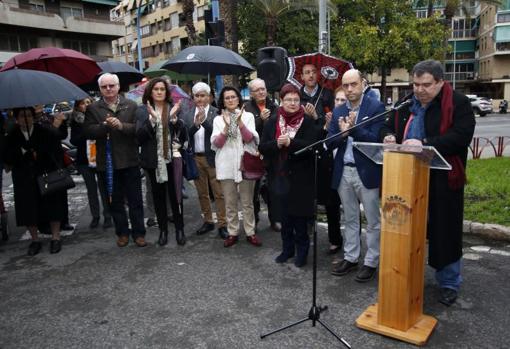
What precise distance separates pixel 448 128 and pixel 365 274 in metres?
1.57

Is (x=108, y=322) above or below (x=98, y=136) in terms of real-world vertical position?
below

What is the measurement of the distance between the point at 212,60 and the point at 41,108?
251 cm

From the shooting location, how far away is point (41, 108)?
205 inches

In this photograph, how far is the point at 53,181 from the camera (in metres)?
5.18

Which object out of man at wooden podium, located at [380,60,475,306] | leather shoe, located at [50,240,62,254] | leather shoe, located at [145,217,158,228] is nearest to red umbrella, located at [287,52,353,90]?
man at wooden podium, located at [380,60,475,306]

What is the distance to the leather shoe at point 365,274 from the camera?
13.7 ft

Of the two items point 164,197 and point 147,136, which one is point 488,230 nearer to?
point 164,197

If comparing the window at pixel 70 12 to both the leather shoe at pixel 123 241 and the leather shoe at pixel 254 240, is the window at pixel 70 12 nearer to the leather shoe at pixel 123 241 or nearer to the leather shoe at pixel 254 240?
the leather shoe at pixel 123 241

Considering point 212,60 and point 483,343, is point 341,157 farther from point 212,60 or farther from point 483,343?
point 212,60

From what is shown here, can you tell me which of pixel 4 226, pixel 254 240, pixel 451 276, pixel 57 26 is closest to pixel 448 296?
pixel 451 276

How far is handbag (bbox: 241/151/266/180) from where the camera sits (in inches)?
201

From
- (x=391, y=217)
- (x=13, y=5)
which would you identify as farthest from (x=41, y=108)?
(x=13, y=5)

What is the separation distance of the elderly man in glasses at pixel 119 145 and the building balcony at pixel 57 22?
1305 inches

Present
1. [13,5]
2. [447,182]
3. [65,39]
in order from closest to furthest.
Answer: [447,182]
[13,5]
[65,39]
